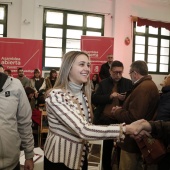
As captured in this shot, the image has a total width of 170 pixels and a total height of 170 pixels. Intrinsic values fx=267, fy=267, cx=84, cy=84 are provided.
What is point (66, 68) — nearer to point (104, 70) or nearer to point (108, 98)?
point (108, 98)

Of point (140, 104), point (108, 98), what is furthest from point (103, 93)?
point (140, 104)

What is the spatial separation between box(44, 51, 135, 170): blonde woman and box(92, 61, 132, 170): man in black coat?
1.64 m

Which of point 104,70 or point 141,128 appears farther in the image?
point 104,70

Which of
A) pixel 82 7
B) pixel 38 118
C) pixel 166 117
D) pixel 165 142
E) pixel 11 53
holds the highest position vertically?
pixel 82 7

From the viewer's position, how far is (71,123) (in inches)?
63.6

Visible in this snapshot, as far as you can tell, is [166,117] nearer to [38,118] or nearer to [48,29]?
[38,118]

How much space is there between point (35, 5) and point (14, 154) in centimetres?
754

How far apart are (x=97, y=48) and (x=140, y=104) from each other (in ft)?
19.9

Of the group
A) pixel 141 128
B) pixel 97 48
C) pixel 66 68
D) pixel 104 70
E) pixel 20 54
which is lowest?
pixel 141 128

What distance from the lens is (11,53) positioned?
7797 millimetres

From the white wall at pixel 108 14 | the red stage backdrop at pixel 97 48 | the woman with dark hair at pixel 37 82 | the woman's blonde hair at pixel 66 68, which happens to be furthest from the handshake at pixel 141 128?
the white wall at pixel 108 14

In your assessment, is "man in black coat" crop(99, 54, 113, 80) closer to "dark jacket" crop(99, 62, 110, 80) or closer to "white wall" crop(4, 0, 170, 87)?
"dark jacket" crop(99, 62, 110, 80)

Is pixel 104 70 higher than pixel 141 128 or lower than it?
higher

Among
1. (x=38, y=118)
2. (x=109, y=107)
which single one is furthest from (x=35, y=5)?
(x=109, y=107)
